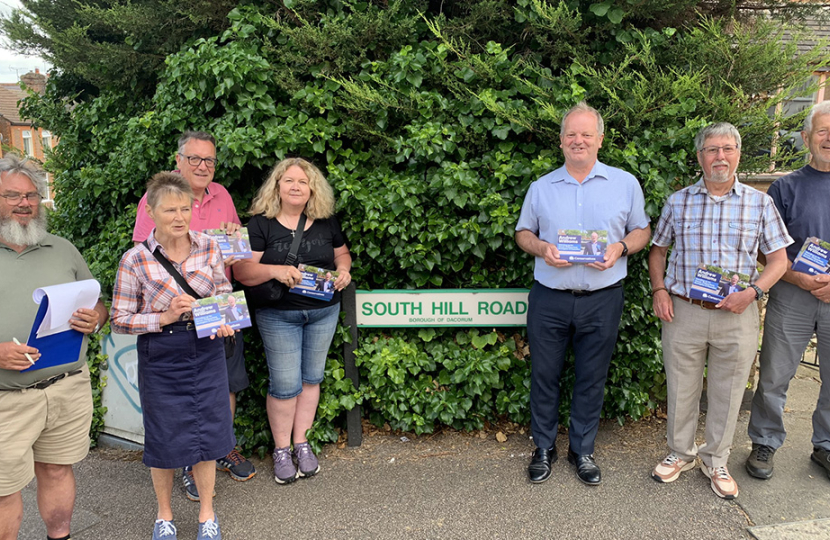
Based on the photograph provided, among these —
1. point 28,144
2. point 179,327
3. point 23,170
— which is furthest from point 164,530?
point 28,144

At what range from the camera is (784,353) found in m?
3.54

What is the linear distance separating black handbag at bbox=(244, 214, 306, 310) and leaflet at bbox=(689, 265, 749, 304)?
7.69 ft

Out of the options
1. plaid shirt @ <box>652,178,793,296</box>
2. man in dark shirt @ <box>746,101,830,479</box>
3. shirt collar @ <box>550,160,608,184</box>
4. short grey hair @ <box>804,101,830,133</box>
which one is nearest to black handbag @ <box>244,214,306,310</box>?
shirt collar @ <box>550,160,608,184</box>

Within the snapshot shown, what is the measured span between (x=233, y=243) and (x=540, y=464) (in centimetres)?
230

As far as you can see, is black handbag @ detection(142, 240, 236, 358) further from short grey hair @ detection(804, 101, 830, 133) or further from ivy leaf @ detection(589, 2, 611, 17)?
short grey hair @ detection(804, 101, 830, 133)

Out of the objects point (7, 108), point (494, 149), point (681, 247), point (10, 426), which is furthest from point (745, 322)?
point (7, 108)

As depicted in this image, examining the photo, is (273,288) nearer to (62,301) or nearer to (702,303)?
(62,301)

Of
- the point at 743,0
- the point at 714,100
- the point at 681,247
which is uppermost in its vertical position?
the point at 743,0

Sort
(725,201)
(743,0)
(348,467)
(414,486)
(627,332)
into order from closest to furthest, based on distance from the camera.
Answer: (725,201), (414,486), (348,467), (627,332), (743,0)

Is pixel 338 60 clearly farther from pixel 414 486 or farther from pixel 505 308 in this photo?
pixel 414 486

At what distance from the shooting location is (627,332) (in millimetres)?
4125

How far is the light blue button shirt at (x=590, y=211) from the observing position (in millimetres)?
3359

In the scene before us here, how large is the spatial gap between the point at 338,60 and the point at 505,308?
2223 millimetres

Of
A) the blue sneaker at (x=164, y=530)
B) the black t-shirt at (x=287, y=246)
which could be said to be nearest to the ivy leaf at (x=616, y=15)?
the black t-shirt at (x=287, y=246)
